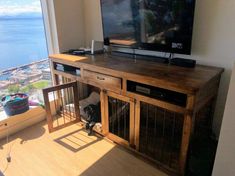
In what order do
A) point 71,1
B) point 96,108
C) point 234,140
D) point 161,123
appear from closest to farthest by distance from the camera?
1. point 234,140
2. point 161,123
3. point 96,108
4. point 71,1

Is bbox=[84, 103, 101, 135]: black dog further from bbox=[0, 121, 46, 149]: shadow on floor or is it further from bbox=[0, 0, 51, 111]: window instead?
bbox=[0, 0, 51, 111]: window

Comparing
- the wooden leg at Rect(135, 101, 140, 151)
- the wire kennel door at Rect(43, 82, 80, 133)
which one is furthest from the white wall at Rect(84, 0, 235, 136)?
the wire kennel door at Rect(43, 82, 80, 133)

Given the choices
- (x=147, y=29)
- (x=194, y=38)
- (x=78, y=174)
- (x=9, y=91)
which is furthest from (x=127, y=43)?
(x=9, y=91)

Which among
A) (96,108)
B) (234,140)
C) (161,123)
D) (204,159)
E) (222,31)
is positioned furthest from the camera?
(96,108)

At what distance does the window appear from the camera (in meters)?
2.18

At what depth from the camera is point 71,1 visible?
8.14 feet

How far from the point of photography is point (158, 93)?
5.02ft

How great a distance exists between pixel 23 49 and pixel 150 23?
153 cm

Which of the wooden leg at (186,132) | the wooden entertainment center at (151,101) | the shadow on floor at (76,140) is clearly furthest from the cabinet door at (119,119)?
the wooden leg at (186,132)

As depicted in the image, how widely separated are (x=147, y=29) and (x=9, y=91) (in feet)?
5.85

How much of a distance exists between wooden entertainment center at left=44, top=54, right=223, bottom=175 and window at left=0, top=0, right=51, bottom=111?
37 cm

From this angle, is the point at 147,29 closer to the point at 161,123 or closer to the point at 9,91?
the point at 161,123

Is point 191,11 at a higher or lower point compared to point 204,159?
higher

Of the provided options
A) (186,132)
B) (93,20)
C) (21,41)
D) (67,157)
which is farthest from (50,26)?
(186,132)
